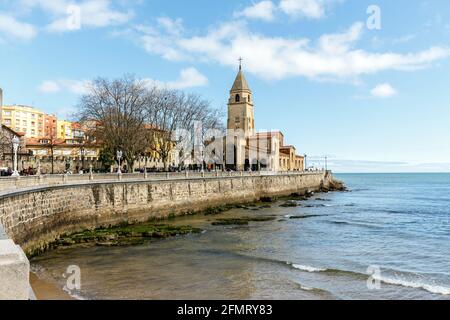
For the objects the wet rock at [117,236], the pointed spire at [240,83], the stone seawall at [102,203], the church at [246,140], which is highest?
the pointed spire at [240,83]

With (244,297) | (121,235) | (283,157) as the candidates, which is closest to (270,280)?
(244,297)

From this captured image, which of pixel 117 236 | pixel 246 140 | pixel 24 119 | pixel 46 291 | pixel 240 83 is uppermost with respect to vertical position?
pixel 240 83

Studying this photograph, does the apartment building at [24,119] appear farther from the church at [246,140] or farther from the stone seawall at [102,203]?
the stone seawall at [102,203]

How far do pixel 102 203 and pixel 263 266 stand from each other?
14.1 meters

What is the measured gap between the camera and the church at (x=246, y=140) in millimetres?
73688

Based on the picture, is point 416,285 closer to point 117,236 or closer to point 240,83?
point 117,236

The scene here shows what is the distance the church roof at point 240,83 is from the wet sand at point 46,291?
69.4 m

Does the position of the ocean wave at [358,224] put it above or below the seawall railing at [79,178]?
below

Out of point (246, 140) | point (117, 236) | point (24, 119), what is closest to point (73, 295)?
point (117, 236)

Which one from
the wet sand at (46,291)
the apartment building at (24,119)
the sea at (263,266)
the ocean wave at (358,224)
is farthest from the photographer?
the apartment building at (24,119)

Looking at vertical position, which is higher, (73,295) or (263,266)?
(73,295)

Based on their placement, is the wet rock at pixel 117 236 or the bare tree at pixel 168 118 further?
the bare tree at pixel 168 118

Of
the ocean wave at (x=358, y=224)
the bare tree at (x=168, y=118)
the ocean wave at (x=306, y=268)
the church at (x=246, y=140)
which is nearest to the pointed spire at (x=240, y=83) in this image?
the church at (x=246, y=140)

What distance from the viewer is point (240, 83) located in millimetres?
80250
